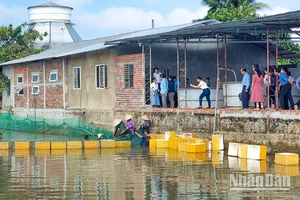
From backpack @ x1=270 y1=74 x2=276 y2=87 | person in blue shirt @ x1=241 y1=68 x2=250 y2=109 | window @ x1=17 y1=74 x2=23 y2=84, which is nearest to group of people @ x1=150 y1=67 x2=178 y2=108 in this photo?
person in blue shirt @ x1=241 y1=68 x2=250 y2=109

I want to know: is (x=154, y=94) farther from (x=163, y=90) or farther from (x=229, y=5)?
(x=229, y=5)

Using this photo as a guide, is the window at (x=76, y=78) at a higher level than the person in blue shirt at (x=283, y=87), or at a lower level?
higher

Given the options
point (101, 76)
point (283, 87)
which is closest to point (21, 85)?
point (101, 76)

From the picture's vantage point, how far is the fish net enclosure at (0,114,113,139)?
29828 millimetres

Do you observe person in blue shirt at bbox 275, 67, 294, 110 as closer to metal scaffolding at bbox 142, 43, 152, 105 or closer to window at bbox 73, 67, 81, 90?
metal scaffolding at bbox 142, 43, 152, 105

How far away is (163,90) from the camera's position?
29.1 metres

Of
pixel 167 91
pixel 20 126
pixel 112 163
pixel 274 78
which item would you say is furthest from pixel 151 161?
pixel 20 126

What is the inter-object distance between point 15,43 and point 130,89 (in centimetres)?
2089

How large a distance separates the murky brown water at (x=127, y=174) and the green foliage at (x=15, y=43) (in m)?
24.0

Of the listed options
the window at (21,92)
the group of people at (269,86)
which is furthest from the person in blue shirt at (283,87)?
the window at (21,92)

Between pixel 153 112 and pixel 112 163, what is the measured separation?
7.91m

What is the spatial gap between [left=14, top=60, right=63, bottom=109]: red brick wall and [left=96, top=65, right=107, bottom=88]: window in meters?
4.33

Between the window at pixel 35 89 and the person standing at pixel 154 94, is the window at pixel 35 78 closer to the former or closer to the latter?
the window at pixel 35 89

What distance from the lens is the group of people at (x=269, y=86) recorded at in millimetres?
23734
